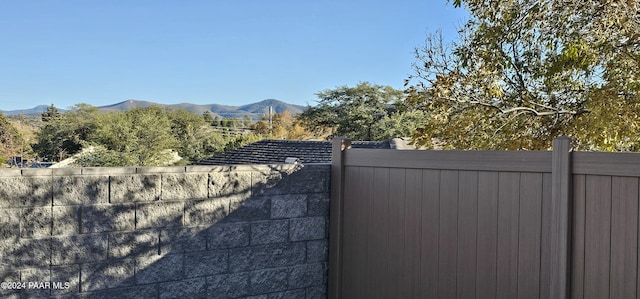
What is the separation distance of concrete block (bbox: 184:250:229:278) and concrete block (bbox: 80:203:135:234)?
443mm

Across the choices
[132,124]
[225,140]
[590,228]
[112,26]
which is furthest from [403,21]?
[590,228]

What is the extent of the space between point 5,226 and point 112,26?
109 feet

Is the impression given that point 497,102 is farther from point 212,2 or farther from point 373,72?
point 373,72

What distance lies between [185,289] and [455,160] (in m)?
1.86

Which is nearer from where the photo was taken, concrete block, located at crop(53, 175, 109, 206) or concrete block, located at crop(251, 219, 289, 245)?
concrete block, located at crop(53, 175, 109, 206)

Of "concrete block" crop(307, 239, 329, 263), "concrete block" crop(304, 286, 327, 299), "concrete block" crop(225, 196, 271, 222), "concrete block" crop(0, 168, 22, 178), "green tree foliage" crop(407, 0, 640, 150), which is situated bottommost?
"concrete block" crop(304, 286, 327, 299)

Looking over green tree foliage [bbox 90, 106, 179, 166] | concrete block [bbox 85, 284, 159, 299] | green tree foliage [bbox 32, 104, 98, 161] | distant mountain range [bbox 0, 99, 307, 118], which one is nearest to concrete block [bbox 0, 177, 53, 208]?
concrete block [bbox 85, 284, 159, 299]

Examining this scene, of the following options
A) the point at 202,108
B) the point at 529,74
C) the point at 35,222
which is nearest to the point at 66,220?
the point at 35,222

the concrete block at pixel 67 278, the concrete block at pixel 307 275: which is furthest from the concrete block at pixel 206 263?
the concrete block at pixel 67 278

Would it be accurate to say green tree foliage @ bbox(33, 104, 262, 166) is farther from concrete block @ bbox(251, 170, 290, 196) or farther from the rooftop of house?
concrete block @ bbox(251, 170, 290, 196)

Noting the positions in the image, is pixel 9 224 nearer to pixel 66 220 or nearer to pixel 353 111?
pixel 66 220

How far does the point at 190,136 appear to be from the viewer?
31562mm

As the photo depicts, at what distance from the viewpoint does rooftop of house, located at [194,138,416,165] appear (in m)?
15.3

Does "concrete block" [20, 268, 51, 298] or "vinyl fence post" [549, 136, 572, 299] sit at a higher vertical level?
"vinyl fence post" [549, 136, 572, 299]
